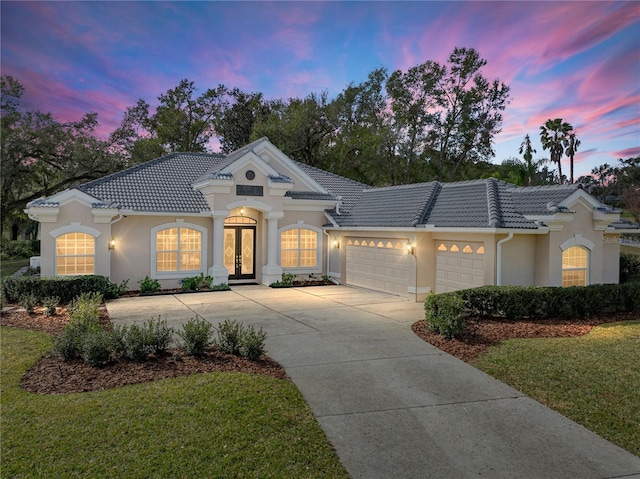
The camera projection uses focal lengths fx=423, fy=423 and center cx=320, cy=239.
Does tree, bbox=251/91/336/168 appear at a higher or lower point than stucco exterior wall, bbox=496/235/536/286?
higher

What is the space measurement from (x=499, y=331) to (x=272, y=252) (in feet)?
34.8

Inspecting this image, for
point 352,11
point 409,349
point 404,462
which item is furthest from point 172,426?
point 352,11

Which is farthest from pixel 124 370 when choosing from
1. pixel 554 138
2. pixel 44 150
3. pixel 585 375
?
pixel 554 138

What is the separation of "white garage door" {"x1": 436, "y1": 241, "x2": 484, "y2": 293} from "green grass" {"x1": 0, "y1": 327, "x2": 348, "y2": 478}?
336 inches

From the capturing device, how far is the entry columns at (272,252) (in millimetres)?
18156

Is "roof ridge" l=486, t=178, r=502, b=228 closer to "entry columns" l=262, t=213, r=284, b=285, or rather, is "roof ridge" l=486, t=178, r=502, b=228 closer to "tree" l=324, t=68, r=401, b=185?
"entry columns" l=262, t=213, r=284, b=285

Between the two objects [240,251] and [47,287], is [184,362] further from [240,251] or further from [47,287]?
[240,251]

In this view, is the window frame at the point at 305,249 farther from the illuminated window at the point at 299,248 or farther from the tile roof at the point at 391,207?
the tile roof at the point at 391,207

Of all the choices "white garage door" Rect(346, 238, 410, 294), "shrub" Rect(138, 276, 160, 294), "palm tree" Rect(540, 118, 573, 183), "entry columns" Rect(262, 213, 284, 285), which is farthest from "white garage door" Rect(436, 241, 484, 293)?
"palm tree" Rect(540, 118, 573, 183)

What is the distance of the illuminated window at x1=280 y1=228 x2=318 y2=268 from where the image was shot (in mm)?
19125

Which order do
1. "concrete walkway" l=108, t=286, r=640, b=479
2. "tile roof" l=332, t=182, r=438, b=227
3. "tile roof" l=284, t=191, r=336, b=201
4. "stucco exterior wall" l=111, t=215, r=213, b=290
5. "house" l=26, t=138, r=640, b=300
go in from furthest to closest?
"tile roof" l=284, t=191, r=336, b=201, "stucco exterior wall" l=111, t=215, r=213, b=290, "tile roof" l=332, t=182, r=438, b=227, "house" l=26, t=138, r=640, b=300, "concrete walkway" l=108, t=286, r=640, b=479

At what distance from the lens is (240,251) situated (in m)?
19.0

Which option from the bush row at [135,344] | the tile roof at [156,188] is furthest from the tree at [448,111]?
the bush row at [135,344]

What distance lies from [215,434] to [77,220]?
12.7 meters
